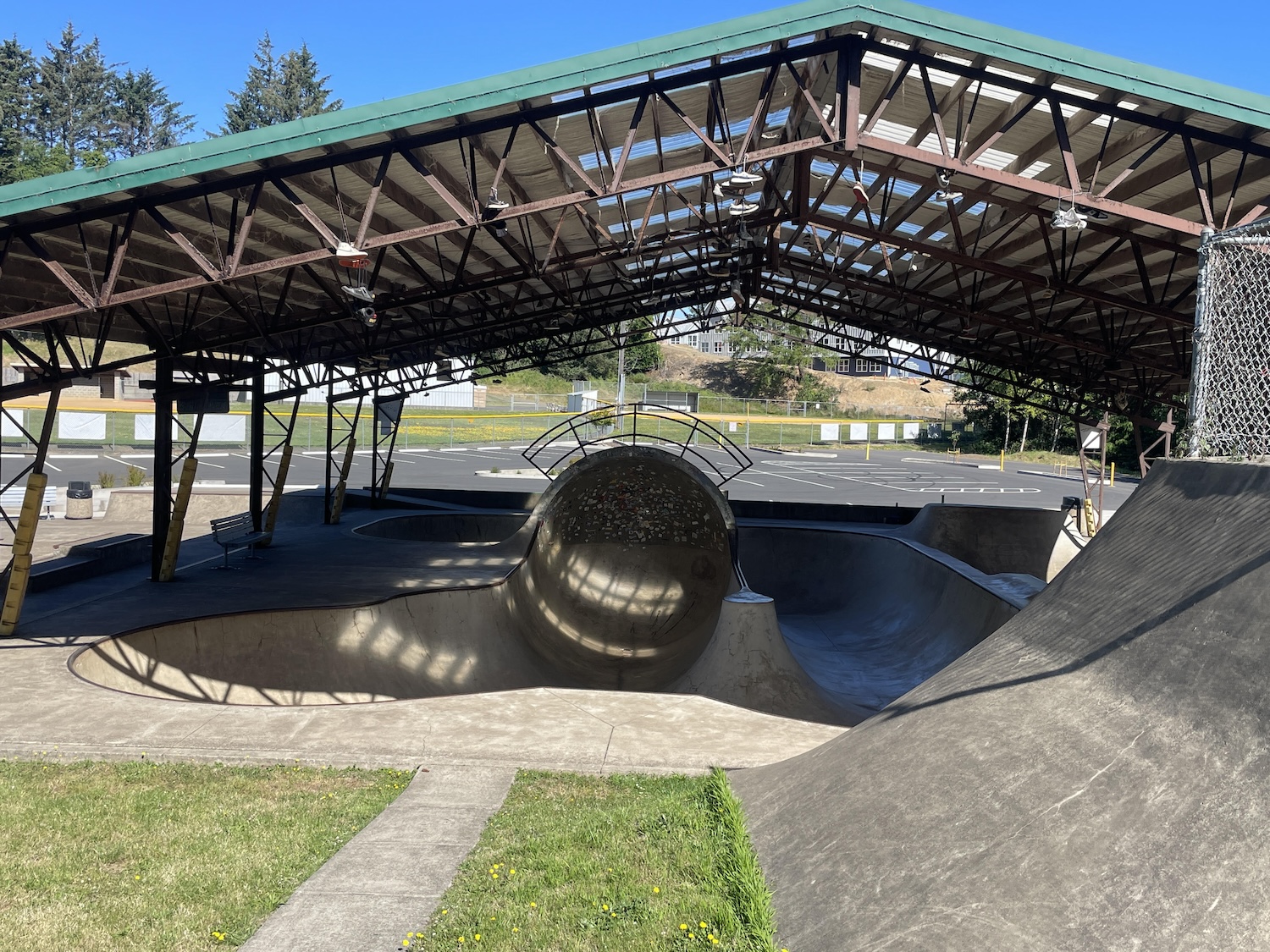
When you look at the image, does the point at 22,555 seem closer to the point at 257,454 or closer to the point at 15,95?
the point at 257,454

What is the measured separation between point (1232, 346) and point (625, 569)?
15.7m

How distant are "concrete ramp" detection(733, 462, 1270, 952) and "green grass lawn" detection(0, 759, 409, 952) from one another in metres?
2.83

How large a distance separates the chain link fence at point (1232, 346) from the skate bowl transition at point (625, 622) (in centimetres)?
716

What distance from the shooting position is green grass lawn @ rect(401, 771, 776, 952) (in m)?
4.78

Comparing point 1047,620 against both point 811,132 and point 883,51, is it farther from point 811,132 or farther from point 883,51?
point 811,132

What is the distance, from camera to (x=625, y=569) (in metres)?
21.0

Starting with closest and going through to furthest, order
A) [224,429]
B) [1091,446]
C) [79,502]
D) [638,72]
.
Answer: [638,72] → [79,502] → [1091,446] → [224,429]

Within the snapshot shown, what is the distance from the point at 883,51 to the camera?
967 centimetres

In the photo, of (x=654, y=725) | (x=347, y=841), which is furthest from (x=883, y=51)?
(x=347, y=841)

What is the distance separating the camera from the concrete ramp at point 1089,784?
3.96m

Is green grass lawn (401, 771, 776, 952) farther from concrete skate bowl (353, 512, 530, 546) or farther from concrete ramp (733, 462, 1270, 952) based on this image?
concrete skate bowl (353, 512, 530, 546)

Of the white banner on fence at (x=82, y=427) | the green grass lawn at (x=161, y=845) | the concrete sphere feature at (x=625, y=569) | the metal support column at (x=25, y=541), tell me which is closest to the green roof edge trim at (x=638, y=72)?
the metal support column at (x=25, y=541)

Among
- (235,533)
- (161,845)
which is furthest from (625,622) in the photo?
(161,845)

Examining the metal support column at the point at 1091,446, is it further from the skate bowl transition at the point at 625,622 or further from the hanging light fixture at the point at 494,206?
the hanging light fixture at the point at 494,206
